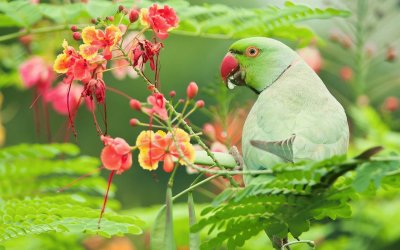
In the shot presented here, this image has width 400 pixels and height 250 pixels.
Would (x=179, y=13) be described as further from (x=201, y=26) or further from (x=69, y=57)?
(x=69, y=57)

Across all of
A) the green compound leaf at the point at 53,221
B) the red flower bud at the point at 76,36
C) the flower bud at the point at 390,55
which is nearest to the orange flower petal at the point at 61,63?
A: the red flower bud at the point at 76,36

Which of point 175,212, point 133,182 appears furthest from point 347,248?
point 133,182

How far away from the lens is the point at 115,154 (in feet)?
4.97

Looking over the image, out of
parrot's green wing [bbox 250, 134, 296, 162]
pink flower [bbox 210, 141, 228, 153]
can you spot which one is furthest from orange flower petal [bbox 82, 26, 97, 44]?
pink flower [bbox 210, 141, 228, 153]

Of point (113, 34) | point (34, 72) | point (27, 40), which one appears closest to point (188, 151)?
point (113, 34)

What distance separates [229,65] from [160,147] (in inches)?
20.5

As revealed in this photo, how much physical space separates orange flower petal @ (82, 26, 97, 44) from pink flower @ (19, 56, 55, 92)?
1782mm

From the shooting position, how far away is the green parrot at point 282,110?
1642 millimetres

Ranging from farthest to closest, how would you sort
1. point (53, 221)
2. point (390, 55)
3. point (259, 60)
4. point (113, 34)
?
point (390, 55) < point (259, 60) < point (53, 221) < point (113, 34)

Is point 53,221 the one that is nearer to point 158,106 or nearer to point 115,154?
point 115,154

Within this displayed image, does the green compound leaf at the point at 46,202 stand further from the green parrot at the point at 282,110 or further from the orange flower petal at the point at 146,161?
the green parrot at the point at 282,110

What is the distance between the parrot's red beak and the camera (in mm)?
1949

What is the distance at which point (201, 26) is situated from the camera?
8.54ft

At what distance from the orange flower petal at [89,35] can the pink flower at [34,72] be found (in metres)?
1.78
